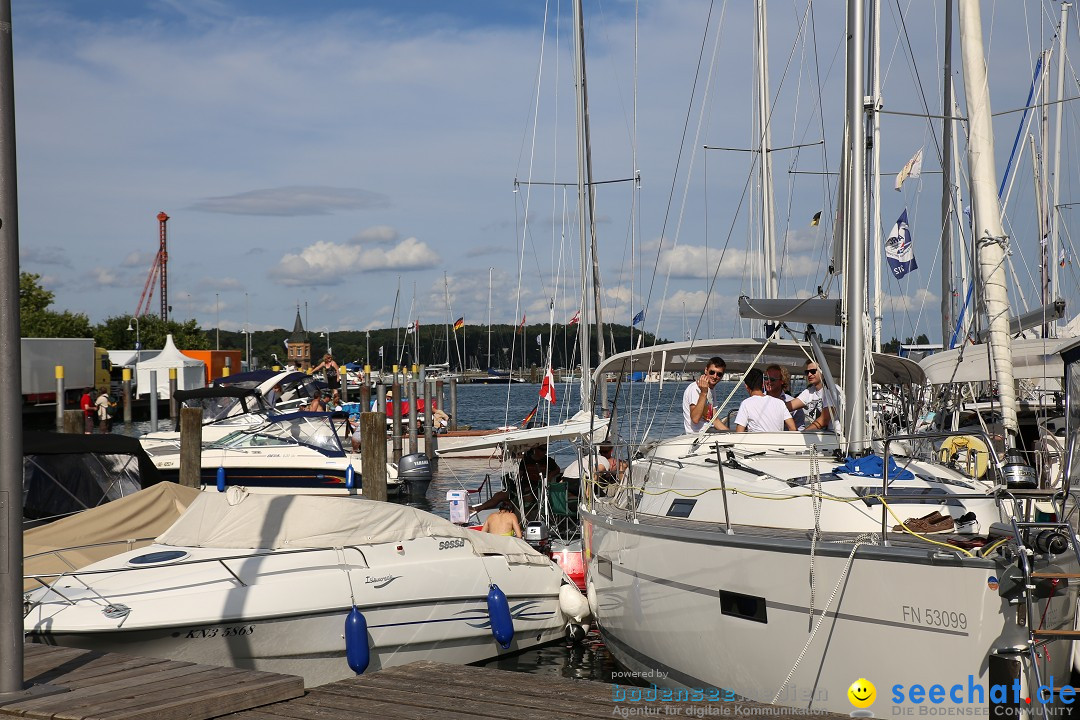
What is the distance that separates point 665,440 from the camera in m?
9.88

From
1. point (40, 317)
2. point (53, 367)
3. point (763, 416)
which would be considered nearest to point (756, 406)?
point (763, 416)

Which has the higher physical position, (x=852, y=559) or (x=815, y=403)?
(x=815, y=403)

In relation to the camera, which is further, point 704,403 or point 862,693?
point 704,403

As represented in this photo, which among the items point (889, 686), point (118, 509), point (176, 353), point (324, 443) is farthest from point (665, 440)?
point (176, 353)

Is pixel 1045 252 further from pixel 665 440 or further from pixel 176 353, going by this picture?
pixel 176 353

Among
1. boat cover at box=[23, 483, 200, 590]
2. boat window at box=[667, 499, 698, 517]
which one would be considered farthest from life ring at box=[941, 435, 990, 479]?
boat cover at box=[23, 483, 200, 590]

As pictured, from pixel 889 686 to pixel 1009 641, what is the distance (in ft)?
2.55

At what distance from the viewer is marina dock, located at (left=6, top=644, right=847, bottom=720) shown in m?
4.37

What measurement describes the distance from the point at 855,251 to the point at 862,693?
13.1ft

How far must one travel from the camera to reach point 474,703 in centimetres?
453

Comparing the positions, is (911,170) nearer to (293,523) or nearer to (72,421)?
(293,523)

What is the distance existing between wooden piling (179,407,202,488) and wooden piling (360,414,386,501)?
2835 mm

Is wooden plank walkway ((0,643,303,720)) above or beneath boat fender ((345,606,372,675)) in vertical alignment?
above

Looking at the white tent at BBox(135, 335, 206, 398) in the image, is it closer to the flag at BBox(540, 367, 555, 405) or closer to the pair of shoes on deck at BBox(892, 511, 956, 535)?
the flag at BBox(540, 367, 555, 405)
